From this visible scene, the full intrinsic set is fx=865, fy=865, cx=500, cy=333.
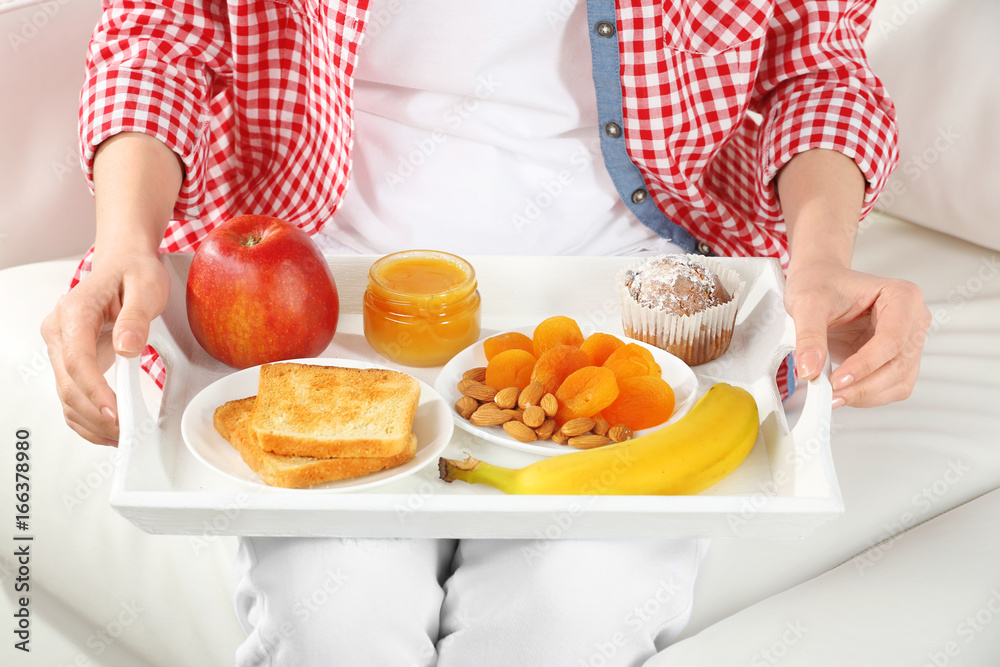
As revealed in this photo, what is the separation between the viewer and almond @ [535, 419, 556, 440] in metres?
0.85

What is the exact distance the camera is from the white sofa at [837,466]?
37.4 inches

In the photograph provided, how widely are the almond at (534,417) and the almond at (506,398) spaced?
0.02 m

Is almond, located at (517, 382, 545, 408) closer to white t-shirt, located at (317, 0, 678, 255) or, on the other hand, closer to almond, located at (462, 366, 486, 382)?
almond, located at (462, 366, 486, 382)

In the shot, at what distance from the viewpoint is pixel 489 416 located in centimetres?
86

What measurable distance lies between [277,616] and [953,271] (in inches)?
49.8

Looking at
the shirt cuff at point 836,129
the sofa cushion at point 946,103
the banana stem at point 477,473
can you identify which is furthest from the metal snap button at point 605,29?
the sofa cushion at point 946,103

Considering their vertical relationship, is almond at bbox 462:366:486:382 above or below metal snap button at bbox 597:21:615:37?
below

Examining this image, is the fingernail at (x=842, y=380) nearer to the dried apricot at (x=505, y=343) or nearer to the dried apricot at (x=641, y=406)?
the dried apricot at (x=641, y=406)

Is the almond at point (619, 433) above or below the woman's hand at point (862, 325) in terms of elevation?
below

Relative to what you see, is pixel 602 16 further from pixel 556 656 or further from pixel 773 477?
pixel 556 656

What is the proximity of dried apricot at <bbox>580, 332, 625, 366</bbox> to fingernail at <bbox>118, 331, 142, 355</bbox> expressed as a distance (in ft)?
1.49

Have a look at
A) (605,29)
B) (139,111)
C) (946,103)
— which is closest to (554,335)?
(605,29)

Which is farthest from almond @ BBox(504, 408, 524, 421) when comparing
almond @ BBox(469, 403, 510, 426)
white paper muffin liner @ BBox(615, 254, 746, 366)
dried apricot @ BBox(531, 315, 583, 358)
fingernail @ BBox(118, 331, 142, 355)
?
fingernail @ BBox(118, 331, 142, 355)

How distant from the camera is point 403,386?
88cm
